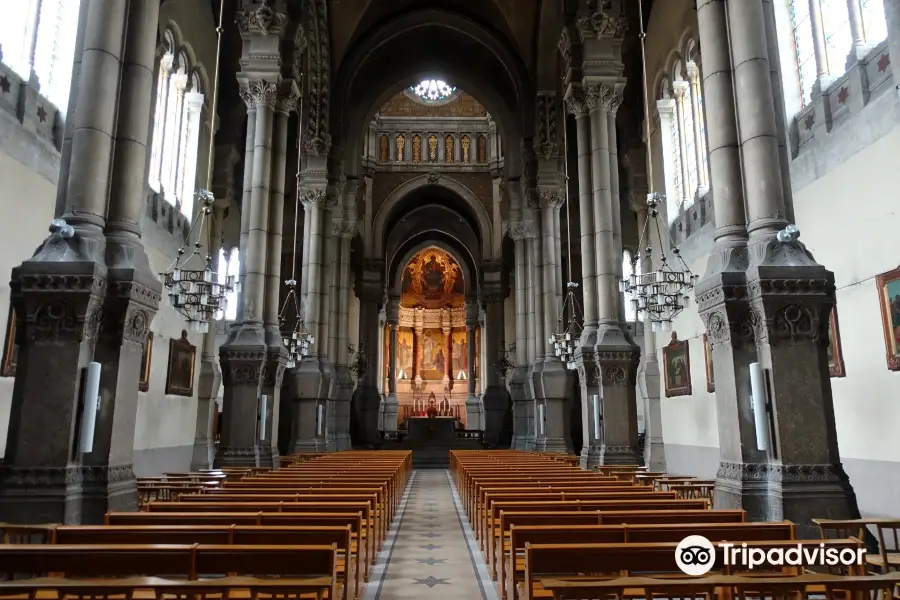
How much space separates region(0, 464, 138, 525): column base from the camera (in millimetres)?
5961

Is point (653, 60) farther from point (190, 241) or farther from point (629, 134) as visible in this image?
point (190, 241)

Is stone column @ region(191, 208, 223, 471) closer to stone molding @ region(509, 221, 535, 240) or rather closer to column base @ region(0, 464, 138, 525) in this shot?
stone molding @ region(509, 221, 535, 240)

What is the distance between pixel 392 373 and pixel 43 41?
35140mm

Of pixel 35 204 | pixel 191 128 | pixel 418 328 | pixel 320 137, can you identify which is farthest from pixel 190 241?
pixel 418 328

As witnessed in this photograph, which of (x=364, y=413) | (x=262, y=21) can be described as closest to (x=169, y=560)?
(x=262, y=21)

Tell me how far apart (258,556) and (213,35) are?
69.2 feet

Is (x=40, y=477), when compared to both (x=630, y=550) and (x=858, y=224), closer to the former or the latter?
(x=630, y=550)

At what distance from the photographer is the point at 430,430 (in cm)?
3088

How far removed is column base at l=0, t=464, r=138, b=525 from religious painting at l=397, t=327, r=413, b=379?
4201 centimetres

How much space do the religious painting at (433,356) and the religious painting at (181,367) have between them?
2939 cm

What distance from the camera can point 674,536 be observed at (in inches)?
176

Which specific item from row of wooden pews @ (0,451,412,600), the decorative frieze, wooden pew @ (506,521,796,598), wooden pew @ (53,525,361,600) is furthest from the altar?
wooden pew @ (53,525,361,600)

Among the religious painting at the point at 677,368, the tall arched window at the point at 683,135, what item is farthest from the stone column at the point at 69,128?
the religious painting at the point at 677,368

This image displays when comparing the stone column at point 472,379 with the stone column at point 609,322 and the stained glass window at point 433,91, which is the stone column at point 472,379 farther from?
the stone column at point 609,322
